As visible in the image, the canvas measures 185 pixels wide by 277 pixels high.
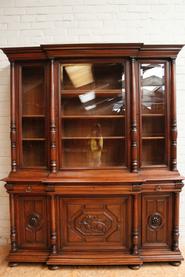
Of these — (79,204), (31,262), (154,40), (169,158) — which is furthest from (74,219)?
(154,40)

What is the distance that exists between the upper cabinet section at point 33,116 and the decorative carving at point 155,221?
3.75ft

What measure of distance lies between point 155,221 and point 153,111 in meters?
1.06

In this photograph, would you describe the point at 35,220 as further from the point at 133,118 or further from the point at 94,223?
the point at 133,118

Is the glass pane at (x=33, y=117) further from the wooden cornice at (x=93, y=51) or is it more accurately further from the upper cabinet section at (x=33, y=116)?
the wooden cornice at (x=93, y=51)

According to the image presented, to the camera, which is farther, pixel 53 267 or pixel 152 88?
pixel 152 88

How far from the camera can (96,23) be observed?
2652mm

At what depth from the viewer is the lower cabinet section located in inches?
89.7

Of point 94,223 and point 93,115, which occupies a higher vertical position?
point 93,115

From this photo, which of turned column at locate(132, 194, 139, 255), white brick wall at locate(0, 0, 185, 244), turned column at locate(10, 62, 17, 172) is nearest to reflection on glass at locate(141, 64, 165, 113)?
white brick wall at locate(0, 0, 185, 244)

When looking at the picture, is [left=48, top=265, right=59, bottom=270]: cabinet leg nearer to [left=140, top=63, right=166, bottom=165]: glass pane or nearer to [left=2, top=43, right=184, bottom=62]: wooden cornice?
[left=140, top=63, right=166, bottom=165]: glass pane

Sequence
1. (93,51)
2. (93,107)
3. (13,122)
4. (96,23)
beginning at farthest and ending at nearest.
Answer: (96,23), (93,107), (13,122), (93,51)

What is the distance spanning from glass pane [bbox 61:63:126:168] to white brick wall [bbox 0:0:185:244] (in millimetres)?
497

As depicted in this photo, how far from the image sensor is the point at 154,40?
265 cm

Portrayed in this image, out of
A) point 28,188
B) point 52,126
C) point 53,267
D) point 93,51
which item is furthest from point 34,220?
point 93,51
